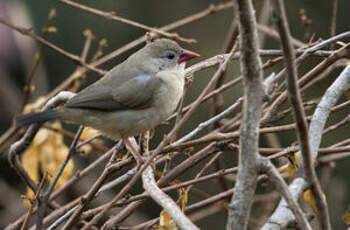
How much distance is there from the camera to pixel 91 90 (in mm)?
3486

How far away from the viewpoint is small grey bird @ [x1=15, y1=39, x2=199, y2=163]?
333 cm

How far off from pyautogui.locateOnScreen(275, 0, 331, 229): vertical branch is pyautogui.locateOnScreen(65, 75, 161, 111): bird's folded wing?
174 cm

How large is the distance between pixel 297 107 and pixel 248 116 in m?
0.14

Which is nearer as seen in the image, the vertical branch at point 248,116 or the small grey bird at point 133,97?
the vertical branch at point 248,116

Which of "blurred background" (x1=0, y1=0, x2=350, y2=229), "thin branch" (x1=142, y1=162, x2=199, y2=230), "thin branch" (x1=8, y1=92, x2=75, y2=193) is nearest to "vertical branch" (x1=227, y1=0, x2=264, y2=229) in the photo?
"thin branch" (x1=142, y1=162, x2=199, y2=230)

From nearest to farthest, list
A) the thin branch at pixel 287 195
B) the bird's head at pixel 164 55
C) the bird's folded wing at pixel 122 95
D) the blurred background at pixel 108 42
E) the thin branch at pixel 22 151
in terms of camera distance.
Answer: the thin branch at pixel 287 195 < the thin branch at pixel 22 151 < the bird's folded wing at pixel 122 95 < the bird's head at pixel 164 55 < the blurred background at pixel 108 42

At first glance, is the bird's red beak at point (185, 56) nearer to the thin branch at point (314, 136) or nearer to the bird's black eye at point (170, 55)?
the bird's black eye at point (170, 55)

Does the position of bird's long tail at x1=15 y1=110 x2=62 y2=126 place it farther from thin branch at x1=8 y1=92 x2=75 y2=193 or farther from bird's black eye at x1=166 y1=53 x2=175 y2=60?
bird's black eye at x1=166 y1=53 x2=175 y2=60

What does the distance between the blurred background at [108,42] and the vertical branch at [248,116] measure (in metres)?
3.03

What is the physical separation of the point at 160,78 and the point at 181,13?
11.4 feet

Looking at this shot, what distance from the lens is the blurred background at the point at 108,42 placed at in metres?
5.31

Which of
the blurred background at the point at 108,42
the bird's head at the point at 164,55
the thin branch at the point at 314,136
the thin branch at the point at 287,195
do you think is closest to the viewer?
the thin branch at the point at 287,195

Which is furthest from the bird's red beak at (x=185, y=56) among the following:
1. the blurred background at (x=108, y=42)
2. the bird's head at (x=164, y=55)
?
the blurred background at (x=108, y=42)

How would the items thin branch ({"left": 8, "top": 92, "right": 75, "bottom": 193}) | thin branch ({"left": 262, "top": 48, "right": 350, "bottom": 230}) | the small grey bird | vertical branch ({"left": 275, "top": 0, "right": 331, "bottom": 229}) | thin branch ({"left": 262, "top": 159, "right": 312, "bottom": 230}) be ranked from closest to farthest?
vertical branch ({"left": 275, "top": 0, "right": 331, "bottom": 229}), thin branch ({"left": 262, "top": 159, "right": 312, "bottom": 230}), thin branch ({"left": 262, "top": 48, "right": 350, "bottom": 230}), thin branch ({"left": 8, "top": 92, "right": 75, "bottom": 193}), the small grey bird
